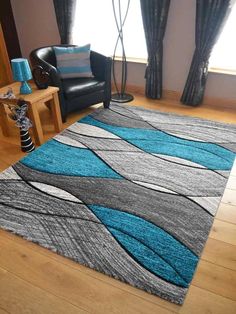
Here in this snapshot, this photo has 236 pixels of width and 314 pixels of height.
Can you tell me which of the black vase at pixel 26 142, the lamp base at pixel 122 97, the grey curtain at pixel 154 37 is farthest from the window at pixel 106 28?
the black vase at pixel 26 142

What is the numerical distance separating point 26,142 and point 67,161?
463mm

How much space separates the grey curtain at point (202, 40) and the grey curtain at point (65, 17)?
64.6 inches

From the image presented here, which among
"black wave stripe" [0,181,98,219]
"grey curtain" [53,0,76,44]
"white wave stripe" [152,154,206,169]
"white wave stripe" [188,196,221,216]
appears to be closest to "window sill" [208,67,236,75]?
"white wave stripe" [152,154,206,169]

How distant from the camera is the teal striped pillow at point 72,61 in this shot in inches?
121

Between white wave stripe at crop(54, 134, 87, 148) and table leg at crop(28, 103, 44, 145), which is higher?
table leg at crop(28, 103, 44, 145)

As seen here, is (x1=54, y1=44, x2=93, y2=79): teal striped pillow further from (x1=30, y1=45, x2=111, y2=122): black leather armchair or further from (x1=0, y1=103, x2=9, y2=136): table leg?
(x1=0, y1=103, x2=9, y2=136): table leg

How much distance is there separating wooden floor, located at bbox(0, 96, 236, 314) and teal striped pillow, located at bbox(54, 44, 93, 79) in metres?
2.00

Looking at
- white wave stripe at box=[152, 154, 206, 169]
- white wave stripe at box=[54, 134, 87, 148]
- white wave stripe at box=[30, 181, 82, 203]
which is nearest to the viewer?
white wave stripe at box=[30, 181, 82, 203]

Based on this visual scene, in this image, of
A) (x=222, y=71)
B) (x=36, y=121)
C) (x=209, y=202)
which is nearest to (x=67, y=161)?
(x=36, y=121)

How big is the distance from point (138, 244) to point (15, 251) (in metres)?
0.77

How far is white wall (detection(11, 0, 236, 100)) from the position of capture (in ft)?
10.2

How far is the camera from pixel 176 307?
136 centimetres

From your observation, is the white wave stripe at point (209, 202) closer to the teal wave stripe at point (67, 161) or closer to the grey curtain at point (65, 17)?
the teal wave stripe at point (67, 161)

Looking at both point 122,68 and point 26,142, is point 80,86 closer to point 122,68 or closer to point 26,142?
point 26,142
